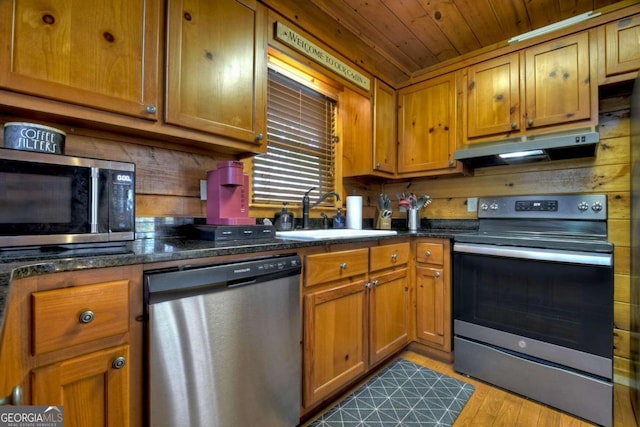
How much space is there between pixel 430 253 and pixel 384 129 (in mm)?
1138

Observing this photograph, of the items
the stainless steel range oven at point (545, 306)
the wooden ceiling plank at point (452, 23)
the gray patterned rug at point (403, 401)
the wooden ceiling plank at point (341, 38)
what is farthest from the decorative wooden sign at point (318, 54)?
the gray patterned rug at point (403, 401)

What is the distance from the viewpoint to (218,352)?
106cm

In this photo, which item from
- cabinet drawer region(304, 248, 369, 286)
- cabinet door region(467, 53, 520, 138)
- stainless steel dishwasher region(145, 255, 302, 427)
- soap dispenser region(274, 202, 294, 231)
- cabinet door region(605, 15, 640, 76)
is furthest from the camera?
cabinet door region(467, 53, 520, 138)

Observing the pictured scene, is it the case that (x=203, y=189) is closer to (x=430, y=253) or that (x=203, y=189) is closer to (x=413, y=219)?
(x=430, y=253)

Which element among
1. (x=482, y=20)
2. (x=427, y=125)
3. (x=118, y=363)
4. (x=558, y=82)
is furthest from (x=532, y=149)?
(x=118, y=363)


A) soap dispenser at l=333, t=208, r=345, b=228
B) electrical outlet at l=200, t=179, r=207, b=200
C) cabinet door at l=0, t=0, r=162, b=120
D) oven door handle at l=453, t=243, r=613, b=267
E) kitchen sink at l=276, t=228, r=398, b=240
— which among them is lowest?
oven door handle at l=453, t=243, r=613, b=267

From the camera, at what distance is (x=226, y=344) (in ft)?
3.56

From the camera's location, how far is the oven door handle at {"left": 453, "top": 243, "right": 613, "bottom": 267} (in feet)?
4.88

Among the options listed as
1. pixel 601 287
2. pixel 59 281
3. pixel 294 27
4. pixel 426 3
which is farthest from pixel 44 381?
pixel 426 3

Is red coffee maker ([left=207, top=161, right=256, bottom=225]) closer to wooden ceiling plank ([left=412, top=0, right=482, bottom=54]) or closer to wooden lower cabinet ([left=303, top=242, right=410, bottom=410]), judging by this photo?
wooden lower cabinet ([left=303, top=242, right=410, bottom=410])

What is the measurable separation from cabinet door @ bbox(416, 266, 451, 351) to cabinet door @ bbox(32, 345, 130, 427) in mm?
1810

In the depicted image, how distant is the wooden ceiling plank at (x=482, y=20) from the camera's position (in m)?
1.88

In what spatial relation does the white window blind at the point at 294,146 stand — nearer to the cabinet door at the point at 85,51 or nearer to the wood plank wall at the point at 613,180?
the cabinet door at the point at 85,51

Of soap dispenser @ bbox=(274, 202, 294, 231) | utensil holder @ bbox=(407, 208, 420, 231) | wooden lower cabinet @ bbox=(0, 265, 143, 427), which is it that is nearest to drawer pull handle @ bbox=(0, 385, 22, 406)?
wooden lower cabinet @ bbox=(0, 265, 143, 427)
